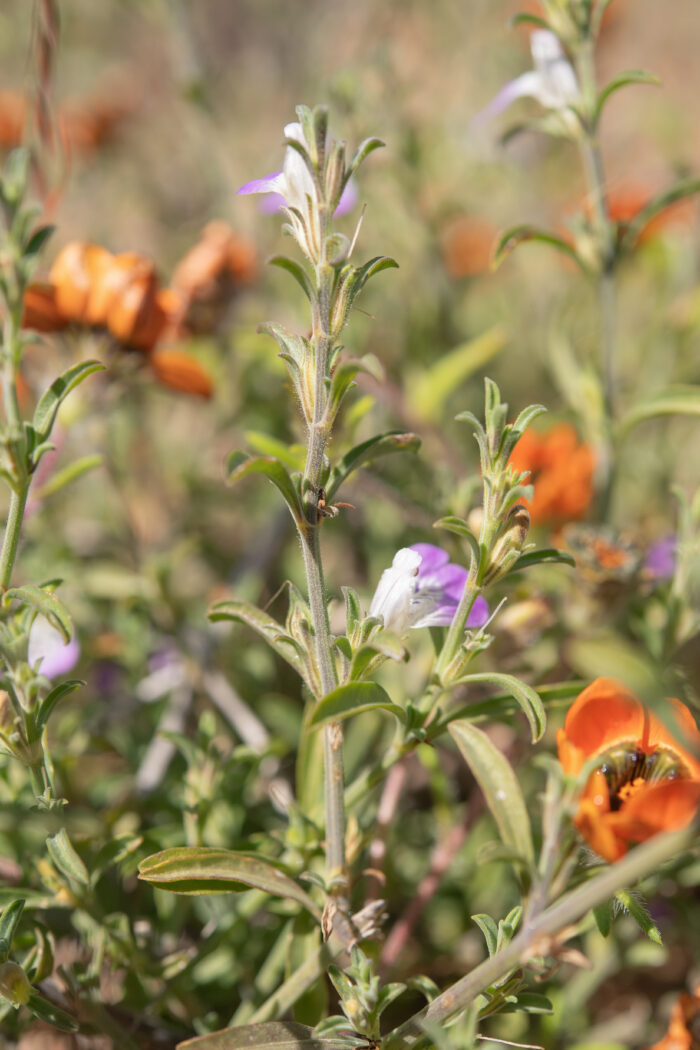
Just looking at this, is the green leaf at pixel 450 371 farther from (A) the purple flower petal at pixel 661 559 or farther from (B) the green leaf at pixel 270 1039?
(B) the green leaf at pixel 270 1039

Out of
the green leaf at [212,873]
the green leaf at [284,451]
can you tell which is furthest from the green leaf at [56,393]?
the green leaf at [212,873]

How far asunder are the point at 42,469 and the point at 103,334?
0.45 meters

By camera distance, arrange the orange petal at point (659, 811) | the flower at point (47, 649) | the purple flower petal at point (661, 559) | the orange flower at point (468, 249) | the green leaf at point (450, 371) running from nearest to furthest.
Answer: the orange petal at point (659, 811)
the flower at point (47, 649)
the purple flower petal at point (661, 559)
the green leaf at point (450, 371)
the orange flower at point (468, 249)

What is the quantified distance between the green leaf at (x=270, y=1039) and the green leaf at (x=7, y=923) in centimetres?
31

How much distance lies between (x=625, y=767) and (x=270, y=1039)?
2.35ft

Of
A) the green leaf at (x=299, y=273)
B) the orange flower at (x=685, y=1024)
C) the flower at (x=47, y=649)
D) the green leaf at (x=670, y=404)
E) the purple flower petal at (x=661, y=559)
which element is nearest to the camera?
the green leaf at (x=299, y=273)

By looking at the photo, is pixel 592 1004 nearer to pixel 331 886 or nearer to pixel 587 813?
pixel 331 886

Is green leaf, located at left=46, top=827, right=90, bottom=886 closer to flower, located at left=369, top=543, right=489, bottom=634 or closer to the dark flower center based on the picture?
flower, located at left=369, top=543, right=489, bottom=634

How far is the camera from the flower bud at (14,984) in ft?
4.09

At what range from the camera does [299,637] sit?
127 centimetres

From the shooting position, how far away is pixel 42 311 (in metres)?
2.02

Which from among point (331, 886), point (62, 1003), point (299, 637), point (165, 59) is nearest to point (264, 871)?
point (331, 886)

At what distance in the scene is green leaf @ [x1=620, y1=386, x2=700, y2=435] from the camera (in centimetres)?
188

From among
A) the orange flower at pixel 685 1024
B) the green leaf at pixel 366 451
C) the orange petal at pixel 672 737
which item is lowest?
the orange flower at pixel 685 1024
